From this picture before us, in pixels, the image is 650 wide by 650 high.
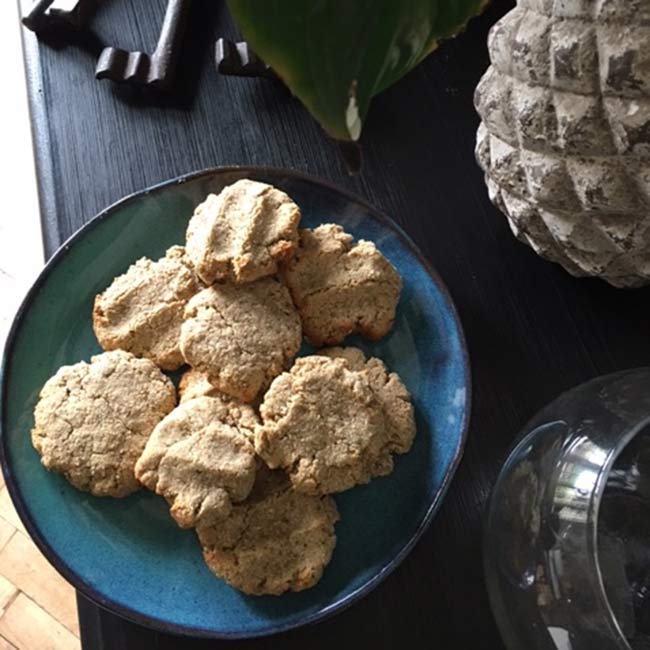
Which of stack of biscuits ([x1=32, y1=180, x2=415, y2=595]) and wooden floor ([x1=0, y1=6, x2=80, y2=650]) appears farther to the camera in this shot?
wooden floor ([x1=0, y1=6, x2=80, y2=650])

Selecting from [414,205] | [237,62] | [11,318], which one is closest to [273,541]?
[414,205]

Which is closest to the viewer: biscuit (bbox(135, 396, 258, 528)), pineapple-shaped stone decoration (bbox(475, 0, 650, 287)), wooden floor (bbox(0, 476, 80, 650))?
pineapple-shaped stone decoration (bbox(475, 0, 650, 287))

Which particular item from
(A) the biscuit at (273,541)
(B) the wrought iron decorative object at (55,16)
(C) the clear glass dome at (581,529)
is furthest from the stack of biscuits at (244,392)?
(B) the wrought iron decorative object at (55,16)

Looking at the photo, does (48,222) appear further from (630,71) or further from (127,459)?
(630,71)

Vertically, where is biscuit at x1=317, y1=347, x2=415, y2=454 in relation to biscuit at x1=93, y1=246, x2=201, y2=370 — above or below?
below

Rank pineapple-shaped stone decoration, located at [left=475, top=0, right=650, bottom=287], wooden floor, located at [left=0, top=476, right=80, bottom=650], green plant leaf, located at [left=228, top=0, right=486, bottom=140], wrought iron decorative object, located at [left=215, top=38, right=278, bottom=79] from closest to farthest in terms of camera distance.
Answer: green plant leaf, located at [left=228, top=0, right=486, bottom=140]
pineapple-shaped stone decoration, located at [left=475, top=0, right=650, bottom=287]
wrought iron decorative object, located at [left=215, top=38, right=278, bottom=79]
wooden floor, located at [left=0, top=476, right=80, bottom=650]

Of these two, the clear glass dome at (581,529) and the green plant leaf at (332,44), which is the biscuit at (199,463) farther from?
the green plant leaf at (332,44)

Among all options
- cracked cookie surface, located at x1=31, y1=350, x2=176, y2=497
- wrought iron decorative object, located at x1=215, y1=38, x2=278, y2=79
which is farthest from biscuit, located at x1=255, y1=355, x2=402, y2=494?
wrought iron decorative object, located at x1=215, y1=38, x2=278, y2=79

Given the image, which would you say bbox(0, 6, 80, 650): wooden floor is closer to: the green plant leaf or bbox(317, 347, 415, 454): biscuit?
bbox(317, 347, 415, 454): biscuit
